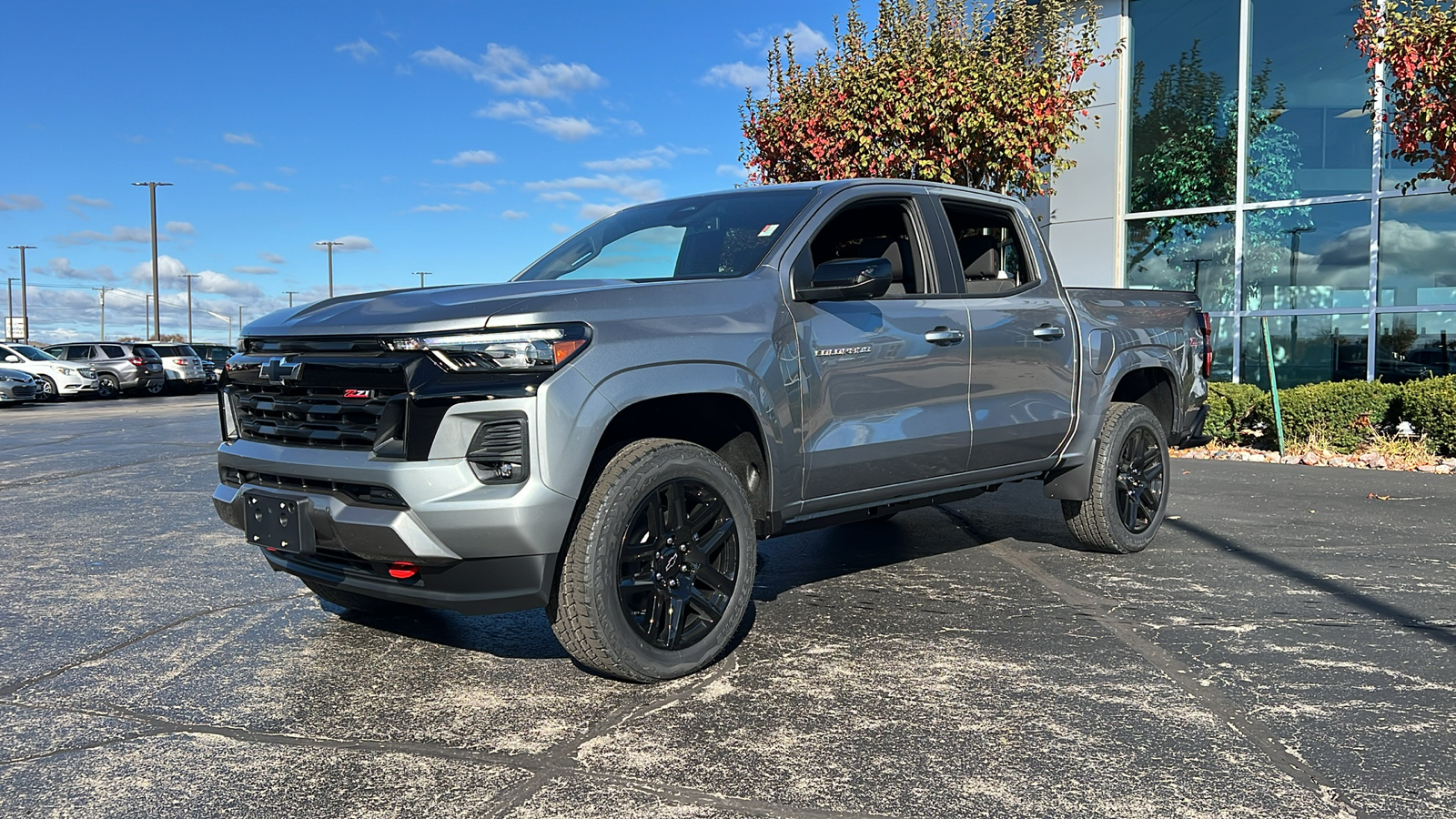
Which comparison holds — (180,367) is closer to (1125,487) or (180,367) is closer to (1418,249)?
(1418,249)

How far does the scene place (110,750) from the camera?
3389mm

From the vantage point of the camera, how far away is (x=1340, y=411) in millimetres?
11016

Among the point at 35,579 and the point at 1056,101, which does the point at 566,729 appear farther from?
the point at 1056,101

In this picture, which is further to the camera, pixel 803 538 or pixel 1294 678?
pixel 803 538

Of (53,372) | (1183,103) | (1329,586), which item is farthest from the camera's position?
(53,372)

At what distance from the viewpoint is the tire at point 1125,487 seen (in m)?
6.08

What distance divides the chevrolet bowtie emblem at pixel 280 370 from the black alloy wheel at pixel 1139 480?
4352 millimetres

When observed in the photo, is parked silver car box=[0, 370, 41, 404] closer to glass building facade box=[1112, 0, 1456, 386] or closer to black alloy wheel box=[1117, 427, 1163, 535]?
glass building facade box=[1112, 0, 1456, 386]

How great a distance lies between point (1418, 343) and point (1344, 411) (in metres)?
3.26

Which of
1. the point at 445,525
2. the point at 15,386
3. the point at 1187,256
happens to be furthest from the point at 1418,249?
the point at 15,386

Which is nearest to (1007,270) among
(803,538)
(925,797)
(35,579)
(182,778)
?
(803,538)

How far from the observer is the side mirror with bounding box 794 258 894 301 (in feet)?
14.2

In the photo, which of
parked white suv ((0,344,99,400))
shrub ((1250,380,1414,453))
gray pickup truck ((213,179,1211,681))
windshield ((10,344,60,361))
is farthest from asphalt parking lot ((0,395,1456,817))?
windshield ((10,344,60,361))

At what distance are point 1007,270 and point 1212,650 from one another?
2.31m
